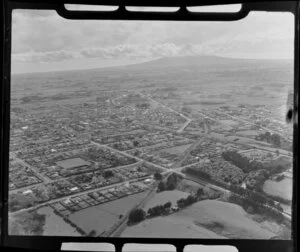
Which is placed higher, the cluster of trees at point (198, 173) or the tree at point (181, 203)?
the cluster of trees at point (198, 173)

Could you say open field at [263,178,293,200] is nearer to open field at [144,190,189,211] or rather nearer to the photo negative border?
the photo negative border

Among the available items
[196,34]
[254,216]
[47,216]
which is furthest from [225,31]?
[47,216]

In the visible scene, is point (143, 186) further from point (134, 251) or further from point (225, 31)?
point (225, 31)

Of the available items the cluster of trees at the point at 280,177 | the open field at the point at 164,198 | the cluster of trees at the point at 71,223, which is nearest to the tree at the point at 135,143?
the open field at the point at 164,198

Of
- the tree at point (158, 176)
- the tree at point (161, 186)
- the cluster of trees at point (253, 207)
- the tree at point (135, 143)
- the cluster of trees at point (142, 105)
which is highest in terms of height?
the cluster of trees at point (142, 105)

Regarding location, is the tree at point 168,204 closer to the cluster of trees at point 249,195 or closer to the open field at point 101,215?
the open field at point 101,215

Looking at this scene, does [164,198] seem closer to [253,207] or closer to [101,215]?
[101,215]

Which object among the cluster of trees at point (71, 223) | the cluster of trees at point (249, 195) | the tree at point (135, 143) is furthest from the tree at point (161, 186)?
the cluster of trees at point (71, 223)

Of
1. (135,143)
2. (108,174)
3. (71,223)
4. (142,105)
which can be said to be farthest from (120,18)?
(71,223)
